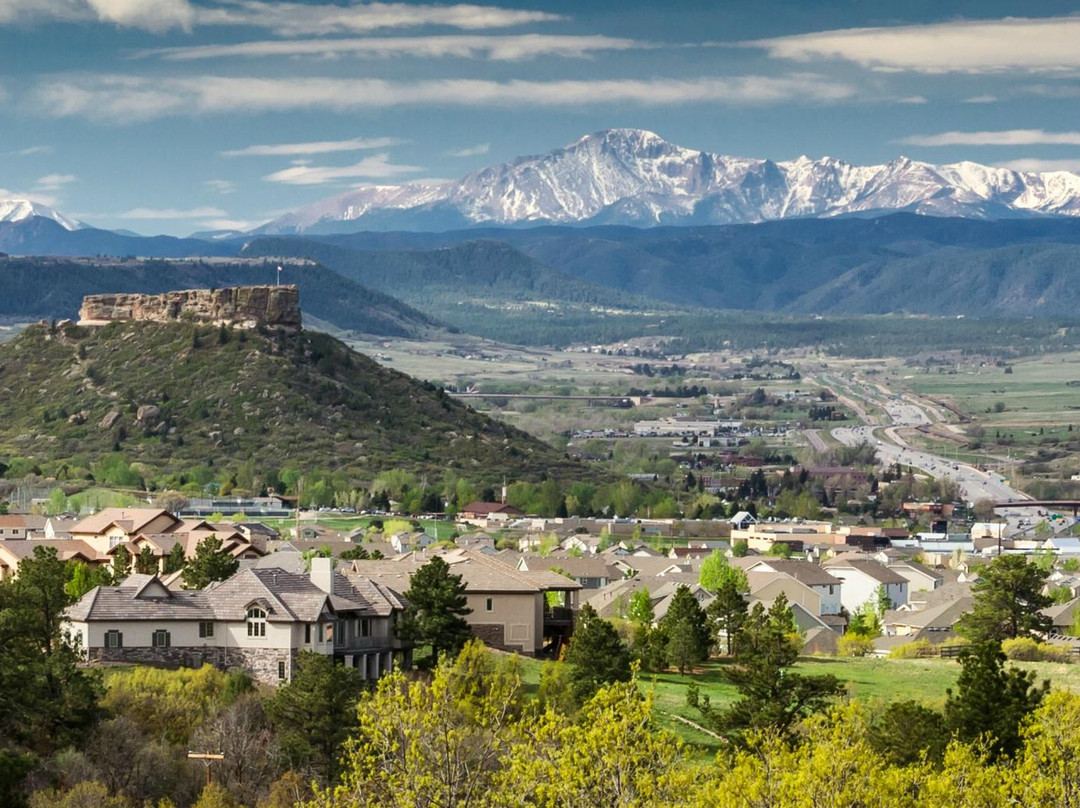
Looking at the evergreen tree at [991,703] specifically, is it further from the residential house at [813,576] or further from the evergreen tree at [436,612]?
the residential house at [813,576]

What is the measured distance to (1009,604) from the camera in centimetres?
9944

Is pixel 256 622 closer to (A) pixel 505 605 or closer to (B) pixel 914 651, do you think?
(A) pixel 505 605

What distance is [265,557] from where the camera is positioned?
92.1 m

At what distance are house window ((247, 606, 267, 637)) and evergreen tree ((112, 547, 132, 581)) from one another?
53.1 ft

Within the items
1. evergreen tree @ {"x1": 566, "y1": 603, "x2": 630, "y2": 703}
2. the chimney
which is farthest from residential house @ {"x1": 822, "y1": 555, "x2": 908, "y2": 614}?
the chimney

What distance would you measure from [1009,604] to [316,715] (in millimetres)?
44875

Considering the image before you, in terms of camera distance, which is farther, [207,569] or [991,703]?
[207,569]

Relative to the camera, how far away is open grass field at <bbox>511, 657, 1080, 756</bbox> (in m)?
72.6

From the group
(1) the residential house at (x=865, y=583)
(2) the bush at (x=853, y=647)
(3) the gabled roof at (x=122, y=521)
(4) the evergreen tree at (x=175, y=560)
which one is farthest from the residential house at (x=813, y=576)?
(4) the evergreen tree at (x=175, y=560)

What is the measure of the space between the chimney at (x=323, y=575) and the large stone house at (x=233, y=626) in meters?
0.08

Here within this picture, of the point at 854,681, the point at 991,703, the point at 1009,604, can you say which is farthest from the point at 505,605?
the point at 1009,604

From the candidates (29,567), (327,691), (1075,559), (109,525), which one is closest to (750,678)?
(327,691)

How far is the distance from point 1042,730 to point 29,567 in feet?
115

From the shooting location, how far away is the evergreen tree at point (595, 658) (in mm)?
70938
